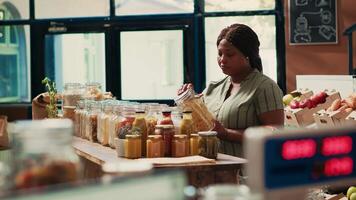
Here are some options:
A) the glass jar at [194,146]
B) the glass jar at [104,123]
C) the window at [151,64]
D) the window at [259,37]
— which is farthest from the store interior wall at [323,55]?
the glass jar at [194,146]

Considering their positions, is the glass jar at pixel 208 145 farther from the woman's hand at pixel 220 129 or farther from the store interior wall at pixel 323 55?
the store interior wall at pixel 323 55

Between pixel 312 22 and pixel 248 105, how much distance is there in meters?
4.46

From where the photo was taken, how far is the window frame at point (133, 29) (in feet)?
26.8

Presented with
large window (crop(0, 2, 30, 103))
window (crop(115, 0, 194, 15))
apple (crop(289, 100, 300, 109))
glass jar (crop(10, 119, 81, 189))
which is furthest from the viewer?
large window (crop(0, 2, 30, 103))

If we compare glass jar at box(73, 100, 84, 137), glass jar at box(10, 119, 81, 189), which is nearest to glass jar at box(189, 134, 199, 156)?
glass jar at box(73, 100, 84, 137)

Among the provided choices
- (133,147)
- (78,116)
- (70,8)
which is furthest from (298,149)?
(70,8)

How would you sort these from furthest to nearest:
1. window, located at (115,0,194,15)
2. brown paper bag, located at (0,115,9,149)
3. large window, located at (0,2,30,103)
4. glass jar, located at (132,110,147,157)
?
large window, located at (0,2,30,103) < window, located at (115,0,194,15) < brown paper bag, located at (0,115,9,149) < glass jar, located at (132,110,147,157)

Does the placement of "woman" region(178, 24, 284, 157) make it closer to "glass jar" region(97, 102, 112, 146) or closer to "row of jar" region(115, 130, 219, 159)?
"row of jar" region(115, 130, 219, 159)

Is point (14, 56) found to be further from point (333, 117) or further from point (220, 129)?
point (220, 129)

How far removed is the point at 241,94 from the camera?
3.83 metres

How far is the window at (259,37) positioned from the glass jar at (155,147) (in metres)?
5.18

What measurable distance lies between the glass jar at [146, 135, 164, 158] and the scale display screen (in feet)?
7.42

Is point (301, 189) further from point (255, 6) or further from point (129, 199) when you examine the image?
point (255, 6)

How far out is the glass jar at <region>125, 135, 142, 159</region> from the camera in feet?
10.9
